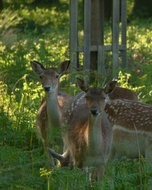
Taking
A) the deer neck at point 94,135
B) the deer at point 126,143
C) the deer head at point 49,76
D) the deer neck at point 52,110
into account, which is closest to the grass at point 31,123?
the deer at point 126,143

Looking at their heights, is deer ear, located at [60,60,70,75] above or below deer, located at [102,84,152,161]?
above

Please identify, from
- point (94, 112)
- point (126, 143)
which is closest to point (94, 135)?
point (94, 112)

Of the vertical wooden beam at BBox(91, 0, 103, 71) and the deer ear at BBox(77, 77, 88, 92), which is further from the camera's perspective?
the vertical wooden beam at BBox(91, 0, 103, 71)

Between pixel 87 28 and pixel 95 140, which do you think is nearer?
pixel 95 140

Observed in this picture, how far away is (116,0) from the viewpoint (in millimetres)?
15500

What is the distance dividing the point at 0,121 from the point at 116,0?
528 cm

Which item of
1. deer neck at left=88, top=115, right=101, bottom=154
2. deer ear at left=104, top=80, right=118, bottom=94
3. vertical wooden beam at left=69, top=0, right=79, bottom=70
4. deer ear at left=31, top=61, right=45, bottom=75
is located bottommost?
deer neck at left=88, top=115, right=101, bottom=154

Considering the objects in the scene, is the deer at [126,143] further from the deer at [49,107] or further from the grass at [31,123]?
the deer at [49,107]

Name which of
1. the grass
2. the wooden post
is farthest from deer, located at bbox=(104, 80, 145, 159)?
the wooden post

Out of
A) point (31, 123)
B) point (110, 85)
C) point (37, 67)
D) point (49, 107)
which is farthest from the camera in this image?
point (31, 123)

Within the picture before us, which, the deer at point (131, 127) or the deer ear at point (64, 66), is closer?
the deer at point (131, 127)

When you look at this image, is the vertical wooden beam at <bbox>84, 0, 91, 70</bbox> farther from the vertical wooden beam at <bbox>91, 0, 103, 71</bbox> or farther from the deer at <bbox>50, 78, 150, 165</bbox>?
the deer at <bbox>50, 78, 150, 165</bbox>

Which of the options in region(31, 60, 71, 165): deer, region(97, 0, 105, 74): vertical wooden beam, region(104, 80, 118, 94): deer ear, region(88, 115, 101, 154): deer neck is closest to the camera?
region(88, 115, 101, 154): deer neck

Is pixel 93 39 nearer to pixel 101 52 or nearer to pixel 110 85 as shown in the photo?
pixel 101 52
